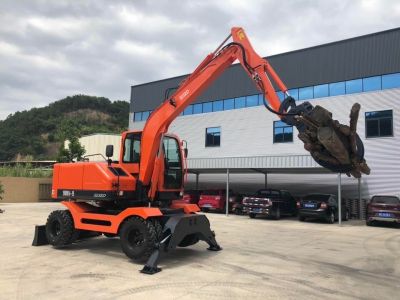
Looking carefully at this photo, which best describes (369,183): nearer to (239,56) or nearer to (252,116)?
(252,116)

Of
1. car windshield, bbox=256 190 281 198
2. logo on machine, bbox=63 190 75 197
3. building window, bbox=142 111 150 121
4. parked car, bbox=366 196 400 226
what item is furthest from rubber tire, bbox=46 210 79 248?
building window, bbox=142 111 150 121

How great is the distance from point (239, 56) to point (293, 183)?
18565mm

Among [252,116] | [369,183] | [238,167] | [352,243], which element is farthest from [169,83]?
[352,243]

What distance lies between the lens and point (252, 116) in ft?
97.1

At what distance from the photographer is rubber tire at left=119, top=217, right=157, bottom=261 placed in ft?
27.9

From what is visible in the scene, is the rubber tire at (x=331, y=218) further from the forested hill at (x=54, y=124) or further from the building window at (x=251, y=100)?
the forested hill at (x=54, y=124)

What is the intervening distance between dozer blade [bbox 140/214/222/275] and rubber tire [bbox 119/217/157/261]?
0.21 meters

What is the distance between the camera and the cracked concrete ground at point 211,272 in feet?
21.6

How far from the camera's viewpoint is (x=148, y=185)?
989 centimetres

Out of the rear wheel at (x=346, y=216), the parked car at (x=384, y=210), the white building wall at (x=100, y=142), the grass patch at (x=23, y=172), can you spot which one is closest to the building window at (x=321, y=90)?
the rear wheel at (x=346, y=216)

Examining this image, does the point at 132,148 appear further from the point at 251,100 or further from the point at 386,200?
the point at 251,100

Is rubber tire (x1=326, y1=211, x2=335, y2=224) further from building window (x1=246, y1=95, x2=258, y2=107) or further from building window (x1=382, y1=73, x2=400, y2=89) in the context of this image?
building window (x1=246, y1=95, x2=258, y2=107)

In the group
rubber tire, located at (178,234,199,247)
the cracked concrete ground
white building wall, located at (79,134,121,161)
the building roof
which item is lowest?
the cracked concrete ground

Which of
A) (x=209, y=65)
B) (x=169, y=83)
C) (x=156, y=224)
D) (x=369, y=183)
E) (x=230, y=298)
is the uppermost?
(x=169, y=83)
